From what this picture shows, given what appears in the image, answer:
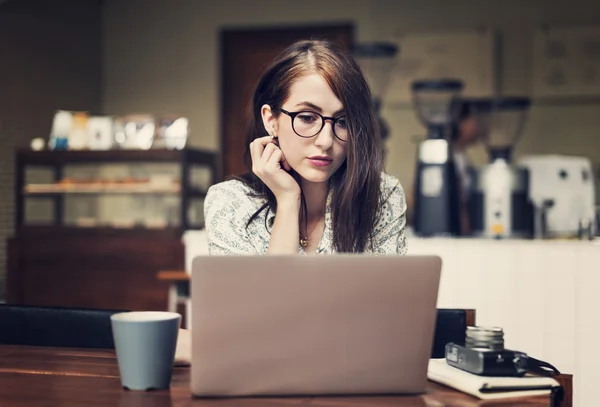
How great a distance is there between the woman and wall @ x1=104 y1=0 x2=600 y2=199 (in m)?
3.77

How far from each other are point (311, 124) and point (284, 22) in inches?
167

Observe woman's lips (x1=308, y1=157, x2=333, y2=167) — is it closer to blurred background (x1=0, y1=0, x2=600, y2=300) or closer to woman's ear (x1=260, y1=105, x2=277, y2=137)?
woman's ear (x1=260, y1=105, x2=277, y2=137)

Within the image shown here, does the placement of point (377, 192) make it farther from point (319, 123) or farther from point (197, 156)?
point (197, 156)

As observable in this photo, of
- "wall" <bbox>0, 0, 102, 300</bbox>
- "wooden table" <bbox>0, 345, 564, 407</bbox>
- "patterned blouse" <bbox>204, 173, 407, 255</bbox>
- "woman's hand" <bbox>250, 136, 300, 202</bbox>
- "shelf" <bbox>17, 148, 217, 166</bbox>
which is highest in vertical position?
"wall" <bbox>0, 0, 102, 300</bbox>

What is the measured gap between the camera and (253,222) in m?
1.65

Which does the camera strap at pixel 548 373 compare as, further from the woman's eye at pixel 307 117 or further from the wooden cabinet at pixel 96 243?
the wooden cabinet at pixel 96 243

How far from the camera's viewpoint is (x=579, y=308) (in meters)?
2.23

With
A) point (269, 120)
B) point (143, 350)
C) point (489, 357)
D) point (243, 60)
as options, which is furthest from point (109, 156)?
point (489, 357)

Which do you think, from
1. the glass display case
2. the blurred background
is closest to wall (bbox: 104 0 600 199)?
the blurred background

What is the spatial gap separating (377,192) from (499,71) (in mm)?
3959

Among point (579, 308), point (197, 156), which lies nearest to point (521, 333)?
point (579, 308)

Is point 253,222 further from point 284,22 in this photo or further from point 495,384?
point 284,22

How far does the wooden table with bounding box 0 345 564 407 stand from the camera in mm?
906

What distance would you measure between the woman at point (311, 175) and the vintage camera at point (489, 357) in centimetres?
48
